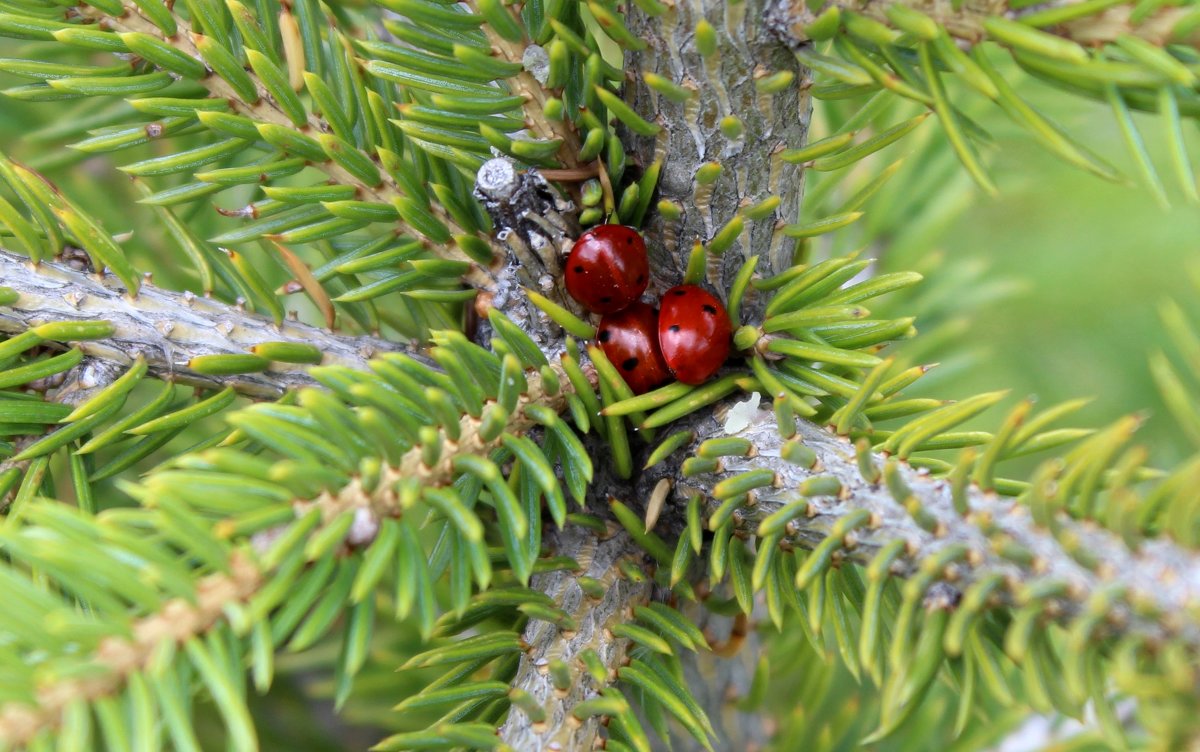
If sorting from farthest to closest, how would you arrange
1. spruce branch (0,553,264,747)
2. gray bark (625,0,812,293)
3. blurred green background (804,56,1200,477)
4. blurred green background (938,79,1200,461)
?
blurred green background (938,79,1200,461), blurred green background (804,56,1200,477), gray bark (625,0,812,293), spruce branch (0,553,264,747)

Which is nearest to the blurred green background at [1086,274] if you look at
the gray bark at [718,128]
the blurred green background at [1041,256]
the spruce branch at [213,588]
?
the blurred green background at [1041,256]

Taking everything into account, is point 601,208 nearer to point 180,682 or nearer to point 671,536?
point 671,536

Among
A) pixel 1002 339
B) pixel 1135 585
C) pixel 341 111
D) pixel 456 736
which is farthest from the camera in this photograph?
pixel 1002 339

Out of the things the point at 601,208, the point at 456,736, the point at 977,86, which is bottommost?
the point at 456,736

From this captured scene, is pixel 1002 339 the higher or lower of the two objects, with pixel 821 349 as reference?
lower

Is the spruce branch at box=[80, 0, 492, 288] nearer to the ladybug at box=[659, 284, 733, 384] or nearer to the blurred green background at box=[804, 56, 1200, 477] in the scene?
the ladybug at box=[659, 284, 733, 384]

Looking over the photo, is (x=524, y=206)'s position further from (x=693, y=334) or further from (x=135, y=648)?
(x=135, y=648)

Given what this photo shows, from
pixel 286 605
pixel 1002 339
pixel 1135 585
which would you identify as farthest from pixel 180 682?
pixel 1002 339

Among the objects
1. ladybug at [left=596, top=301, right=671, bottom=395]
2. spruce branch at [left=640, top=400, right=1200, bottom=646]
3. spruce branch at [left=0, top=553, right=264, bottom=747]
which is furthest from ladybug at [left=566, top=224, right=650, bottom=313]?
spruce branch at [left=0, top=553, right=264, bottom=747]

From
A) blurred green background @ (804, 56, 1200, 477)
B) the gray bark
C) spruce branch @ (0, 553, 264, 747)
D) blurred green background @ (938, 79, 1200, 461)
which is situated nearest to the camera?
spruce branch @ (0, 553, 264, 747)
